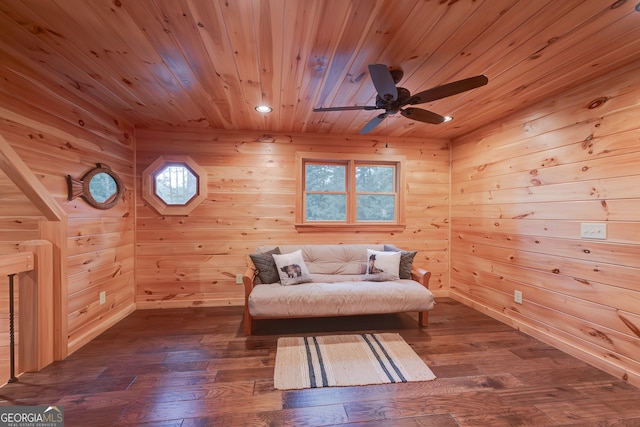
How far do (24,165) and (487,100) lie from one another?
13.0 ft

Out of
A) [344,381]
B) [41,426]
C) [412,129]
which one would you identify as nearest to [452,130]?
[412,129]

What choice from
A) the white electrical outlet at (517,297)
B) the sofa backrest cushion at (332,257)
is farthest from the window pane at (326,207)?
the white electrical outlet at (517,297)

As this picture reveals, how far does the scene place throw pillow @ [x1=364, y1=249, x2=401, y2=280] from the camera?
296 centimetres

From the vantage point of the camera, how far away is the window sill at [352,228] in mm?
3566

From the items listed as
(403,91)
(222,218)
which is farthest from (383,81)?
(222,218)

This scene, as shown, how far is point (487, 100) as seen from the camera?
2.48 m

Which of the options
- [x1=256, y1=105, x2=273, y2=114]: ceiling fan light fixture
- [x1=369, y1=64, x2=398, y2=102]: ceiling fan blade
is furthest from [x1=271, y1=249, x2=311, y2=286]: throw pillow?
[x1=369, y1=64, x2=398, y2=102]: ceiling fan blade

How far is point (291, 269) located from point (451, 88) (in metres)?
2.25

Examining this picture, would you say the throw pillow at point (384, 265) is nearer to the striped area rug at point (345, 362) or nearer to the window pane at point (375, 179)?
the striped area rug at point (345, 362)

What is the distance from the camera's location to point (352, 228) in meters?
3.66

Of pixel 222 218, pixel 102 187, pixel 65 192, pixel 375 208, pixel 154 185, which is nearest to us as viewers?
pixel 65 192

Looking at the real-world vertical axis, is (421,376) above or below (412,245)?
below

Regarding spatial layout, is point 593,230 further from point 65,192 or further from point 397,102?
point 65,192

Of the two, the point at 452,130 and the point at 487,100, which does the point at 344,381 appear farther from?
the point at 452,130
